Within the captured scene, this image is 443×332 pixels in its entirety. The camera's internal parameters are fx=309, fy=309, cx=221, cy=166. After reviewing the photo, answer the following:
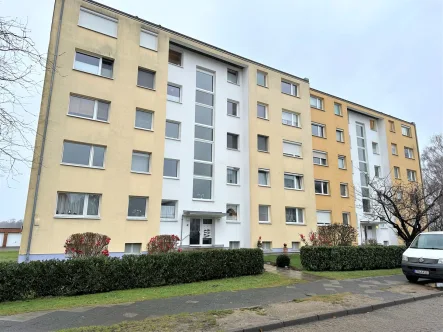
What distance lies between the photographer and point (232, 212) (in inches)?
835

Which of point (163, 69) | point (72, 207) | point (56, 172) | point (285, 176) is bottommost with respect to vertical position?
point (72, 207)

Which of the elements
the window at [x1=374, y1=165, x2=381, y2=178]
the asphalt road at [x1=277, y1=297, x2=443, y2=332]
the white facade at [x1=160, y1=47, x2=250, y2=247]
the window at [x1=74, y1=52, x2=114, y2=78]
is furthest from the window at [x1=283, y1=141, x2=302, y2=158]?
the asphalt road at [x1=277, y1=297, x2=443, y2=332]

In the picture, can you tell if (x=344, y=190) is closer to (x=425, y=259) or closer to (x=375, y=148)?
(x=375, y=148)

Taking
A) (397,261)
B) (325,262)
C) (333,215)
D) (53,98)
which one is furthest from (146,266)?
(333,215)

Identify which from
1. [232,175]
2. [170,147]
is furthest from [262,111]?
[170,147]

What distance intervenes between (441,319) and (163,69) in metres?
18.0

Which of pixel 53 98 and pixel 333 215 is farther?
pixel 333 215

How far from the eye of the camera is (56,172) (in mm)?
15188

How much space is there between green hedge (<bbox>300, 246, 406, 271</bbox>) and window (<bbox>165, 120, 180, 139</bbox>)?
10704 mm

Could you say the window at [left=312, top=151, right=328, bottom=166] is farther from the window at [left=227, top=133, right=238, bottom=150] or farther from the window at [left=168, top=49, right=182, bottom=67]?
the window at [left=168, top=49, right=182, bottom=67]

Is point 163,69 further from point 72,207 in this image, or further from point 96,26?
point 72,207

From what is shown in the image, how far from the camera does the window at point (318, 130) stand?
2730cm

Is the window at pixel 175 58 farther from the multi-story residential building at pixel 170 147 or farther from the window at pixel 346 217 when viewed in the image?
the window at pixel 346 217

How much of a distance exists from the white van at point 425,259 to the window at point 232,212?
11.5m
